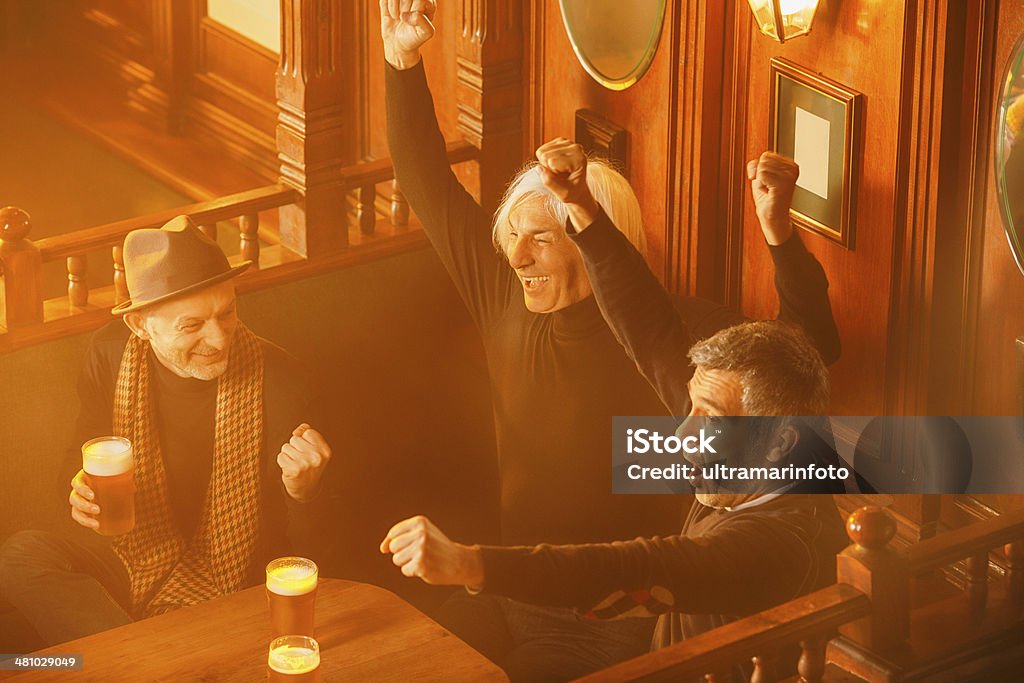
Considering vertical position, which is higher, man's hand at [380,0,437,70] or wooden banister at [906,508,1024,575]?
man's hand at [380,0,437,70]

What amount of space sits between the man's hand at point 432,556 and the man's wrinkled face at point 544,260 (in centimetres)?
108

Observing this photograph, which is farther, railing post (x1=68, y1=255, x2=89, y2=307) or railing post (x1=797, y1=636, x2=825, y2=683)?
railing post (x1=68, y1=255, x2=89, y2=307)

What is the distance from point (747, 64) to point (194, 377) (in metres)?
1.53

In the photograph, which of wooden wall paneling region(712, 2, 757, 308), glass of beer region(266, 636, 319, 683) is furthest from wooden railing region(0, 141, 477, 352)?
glass of beer region(266, 636, 319, 683)

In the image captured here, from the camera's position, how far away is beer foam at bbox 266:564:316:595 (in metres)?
3.55

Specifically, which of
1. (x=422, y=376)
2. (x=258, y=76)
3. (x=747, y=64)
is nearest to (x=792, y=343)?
(x=747, y=64)

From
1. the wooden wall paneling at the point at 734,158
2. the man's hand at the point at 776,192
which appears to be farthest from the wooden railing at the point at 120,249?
the man's hand at the point at 776,192

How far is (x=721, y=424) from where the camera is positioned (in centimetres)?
356

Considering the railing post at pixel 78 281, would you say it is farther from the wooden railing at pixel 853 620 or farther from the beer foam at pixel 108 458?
the wooden railing at pixel 853 620

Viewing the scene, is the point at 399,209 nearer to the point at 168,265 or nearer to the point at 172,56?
the point at 168,265

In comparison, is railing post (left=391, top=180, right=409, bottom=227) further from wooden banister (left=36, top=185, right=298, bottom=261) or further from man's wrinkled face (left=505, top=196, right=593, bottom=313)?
man's wrinkled face (left=505, top=196, right=593, bottom=313)

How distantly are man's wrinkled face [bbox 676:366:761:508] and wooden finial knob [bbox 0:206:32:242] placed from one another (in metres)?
1.74

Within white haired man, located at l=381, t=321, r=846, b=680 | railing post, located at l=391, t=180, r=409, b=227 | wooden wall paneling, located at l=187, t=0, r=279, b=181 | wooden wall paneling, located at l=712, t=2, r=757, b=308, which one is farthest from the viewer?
wooden wall paneling, located at l=187, t=0, r=279, b=181

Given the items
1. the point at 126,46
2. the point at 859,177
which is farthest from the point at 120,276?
the point at 126,46
